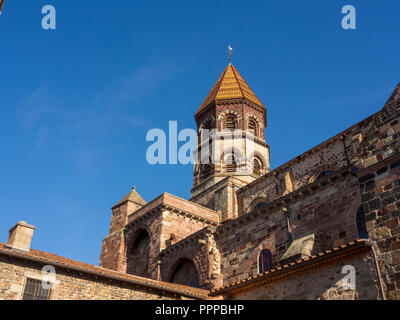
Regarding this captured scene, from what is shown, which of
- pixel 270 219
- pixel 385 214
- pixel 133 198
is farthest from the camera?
pixel 133 198

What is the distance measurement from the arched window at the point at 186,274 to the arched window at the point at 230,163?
9058 mm

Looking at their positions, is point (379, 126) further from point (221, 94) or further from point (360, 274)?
point (221, 94)

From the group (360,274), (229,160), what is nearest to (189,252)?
(229,160)

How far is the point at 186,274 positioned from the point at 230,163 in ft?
32.6

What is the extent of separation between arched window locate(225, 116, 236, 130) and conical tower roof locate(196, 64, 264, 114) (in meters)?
1.69

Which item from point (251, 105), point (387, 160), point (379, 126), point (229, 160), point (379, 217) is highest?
point (251, 105)

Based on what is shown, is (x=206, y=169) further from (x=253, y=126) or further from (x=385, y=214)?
(x=385, y=214)

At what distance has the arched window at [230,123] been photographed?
31.0 m

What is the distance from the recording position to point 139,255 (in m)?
25.6

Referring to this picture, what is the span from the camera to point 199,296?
54.5 feet

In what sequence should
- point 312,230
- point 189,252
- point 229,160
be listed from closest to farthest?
1. point 312,230
2. point 189,252
3. point 229,160

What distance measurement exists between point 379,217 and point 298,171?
14037 mm

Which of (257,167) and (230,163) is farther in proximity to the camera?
(257,167)

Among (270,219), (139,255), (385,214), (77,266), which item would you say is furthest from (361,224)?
(139,255)
